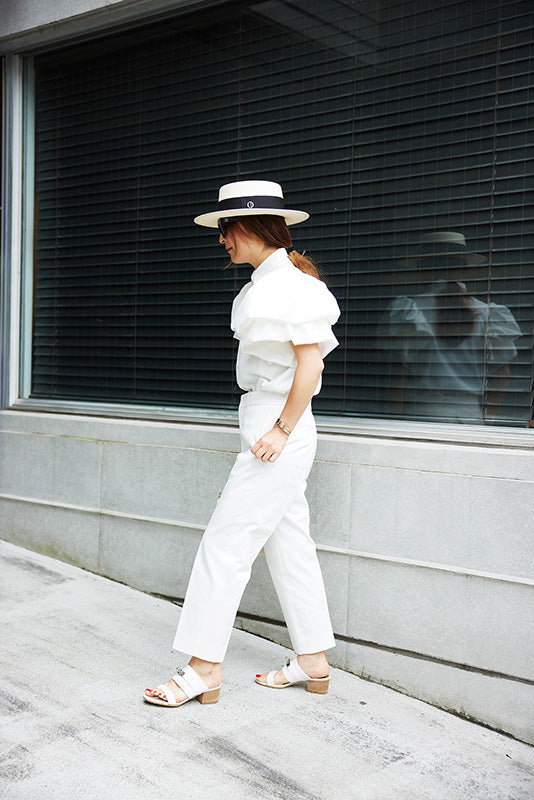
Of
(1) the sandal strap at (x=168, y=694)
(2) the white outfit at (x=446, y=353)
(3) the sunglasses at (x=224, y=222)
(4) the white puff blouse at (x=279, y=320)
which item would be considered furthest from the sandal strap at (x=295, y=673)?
(3) the sunglasses at (x=224, y=222)

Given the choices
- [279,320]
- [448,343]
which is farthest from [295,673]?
[448,343]

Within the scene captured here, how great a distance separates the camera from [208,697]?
10.9ft

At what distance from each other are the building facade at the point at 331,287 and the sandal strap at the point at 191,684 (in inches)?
33.6

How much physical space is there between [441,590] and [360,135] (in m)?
2.16

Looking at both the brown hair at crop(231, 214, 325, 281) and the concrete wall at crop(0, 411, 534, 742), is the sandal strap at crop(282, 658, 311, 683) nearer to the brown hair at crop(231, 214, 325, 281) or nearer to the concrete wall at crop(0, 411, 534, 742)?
the concrete wall at crop(0, 411, 534, 742)

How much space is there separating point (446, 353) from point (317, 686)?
61.2 inches

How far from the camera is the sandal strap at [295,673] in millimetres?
3518

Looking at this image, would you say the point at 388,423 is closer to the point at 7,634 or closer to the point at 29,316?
the point at 7,634

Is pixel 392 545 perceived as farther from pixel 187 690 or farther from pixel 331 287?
pixel 331 287

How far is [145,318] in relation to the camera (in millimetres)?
5035

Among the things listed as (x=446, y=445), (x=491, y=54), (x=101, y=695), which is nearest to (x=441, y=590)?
(x=446, y=445)

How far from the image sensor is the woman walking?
126 inches

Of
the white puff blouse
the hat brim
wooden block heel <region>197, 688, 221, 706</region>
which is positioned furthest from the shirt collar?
wooden block heel <region>197, 688, 221, 706</region>

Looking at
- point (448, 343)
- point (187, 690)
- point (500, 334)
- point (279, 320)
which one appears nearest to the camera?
point (279, 320)
